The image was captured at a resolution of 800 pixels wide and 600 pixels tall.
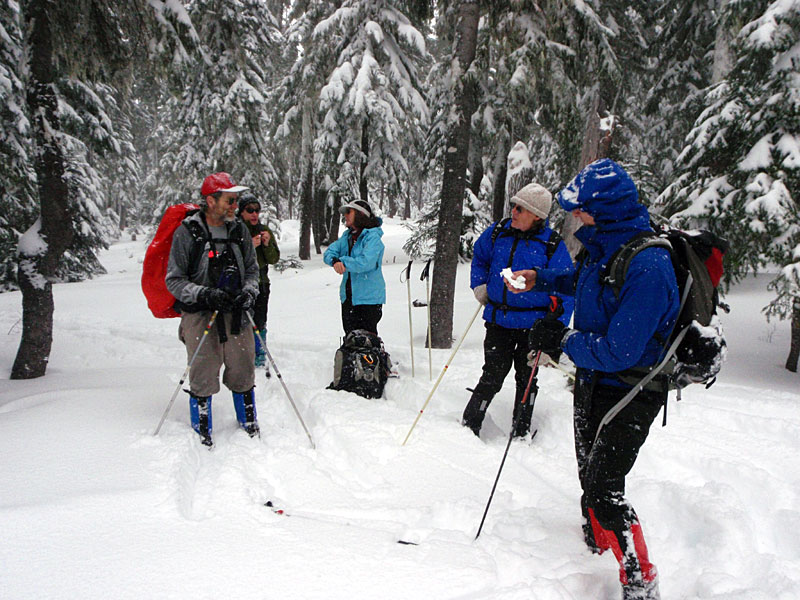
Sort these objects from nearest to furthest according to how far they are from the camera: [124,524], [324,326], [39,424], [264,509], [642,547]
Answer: [642,547], [124,524], [264,509], [39,424], [324,326]

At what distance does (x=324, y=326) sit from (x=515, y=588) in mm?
8059

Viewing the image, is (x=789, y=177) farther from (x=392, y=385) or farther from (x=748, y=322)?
(x=392, y=385)

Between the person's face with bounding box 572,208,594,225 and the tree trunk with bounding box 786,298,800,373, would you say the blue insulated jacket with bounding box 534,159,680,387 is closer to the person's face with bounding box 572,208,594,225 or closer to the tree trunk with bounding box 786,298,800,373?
the person's face with bounding box 572,208,594,225

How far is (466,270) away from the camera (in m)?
16.2

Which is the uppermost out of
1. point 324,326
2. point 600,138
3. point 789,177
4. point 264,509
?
point 600,138

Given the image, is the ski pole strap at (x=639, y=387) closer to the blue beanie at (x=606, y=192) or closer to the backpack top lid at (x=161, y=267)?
the blue beanie at (x=606, y=192)

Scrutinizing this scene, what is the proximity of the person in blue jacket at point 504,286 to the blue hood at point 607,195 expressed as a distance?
60.2 inches

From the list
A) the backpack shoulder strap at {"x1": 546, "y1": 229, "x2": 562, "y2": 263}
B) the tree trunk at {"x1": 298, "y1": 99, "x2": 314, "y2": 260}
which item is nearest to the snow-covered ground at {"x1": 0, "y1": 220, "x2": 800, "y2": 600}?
the backpack shoulder strap at {"x1": 546, "y1": 229, "x2": 562, "y2": 263}

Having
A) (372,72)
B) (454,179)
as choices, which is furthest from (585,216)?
(372,72)

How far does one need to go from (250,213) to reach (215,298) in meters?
2.42

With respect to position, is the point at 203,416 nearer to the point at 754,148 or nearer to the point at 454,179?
the point at 454,179

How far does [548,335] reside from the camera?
2.71 m

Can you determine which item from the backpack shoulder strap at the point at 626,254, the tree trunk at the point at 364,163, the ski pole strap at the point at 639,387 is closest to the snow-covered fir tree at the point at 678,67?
the tree trunk at the point at 364,163

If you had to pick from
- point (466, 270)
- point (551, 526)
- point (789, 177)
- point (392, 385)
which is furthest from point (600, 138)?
point (551, 526)
